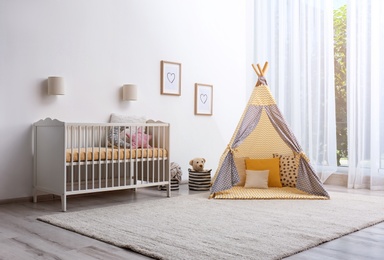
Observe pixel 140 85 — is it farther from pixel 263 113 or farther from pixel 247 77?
pixel 247 77

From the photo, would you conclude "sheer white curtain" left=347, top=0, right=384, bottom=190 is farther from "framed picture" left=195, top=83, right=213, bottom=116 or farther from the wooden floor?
the wooden floor

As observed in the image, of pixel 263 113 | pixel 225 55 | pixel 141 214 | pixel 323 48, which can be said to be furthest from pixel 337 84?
pixel 141 214

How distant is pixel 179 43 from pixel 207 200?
2091mm

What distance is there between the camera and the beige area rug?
2359mm

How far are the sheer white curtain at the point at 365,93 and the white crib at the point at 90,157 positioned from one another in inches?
84.7

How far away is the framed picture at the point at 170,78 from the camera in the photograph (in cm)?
494

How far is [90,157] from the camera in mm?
3629

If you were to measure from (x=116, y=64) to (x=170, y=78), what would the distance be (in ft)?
2.50

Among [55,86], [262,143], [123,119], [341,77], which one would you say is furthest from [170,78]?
[341,77]

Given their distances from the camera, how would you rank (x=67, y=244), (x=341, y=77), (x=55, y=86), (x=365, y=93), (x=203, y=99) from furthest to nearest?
1. (x=203, y=99)
2. (x=341, y=77)
3. (x=365, y=93)
4. (x=55, y=86)
5. (x=67, y=244)

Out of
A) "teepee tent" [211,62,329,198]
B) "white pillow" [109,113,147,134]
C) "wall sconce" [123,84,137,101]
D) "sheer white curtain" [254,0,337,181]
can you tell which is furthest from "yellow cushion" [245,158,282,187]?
"wall sconce" [123,84,137,101]

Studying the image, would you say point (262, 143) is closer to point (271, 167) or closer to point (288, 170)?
point (271, 167)

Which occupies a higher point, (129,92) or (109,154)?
(129,92)

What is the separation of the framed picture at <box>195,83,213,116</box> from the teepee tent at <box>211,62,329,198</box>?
841 millimetres
